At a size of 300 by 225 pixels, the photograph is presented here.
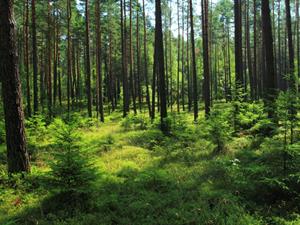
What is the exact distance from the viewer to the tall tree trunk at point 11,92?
297 inches

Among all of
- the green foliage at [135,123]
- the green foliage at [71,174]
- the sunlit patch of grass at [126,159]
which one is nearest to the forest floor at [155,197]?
the sunlit patch of grass at [126,159]

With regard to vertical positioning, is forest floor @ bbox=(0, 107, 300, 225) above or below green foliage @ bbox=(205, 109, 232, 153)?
below

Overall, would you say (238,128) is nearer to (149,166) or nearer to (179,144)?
(179,144)

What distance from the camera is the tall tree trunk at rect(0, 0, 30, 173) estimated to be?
754 cm

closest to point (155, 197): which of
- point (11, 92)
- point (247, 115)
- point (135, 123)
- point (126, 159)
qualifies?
point (126, 159)

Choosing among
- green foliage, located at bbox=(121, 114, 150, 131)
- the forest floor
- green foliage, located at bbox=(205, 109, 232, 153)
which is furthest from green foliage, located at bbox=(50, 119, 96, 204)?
green foliage, located at bbox=(121, 114, 150, 131)

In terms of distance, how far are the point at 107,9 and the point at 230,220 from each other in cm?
2934

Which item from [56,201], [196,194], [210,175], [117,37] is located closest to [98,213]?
[56,201]

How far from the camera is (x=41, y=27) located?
29141 millimetres

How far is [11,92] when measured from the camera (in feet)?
25.2

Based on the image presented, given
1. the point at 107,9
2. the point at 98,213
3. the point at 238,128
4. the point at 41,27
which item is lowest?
the point at 98,213

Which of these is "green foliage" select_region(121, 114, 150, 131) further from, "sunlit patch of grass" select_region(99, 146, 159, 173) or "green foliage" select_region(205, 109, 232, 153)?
"green foliage" select_region(205, 109, 232, 153)

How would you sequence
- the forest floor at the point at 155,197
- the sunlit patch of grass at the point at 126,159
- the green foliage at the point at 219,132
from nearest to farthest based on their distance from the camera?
the forest floor at the point at 155,197 → the sunlit patch of grass at the point at 126,159 → the green foliage at the point at 219,132

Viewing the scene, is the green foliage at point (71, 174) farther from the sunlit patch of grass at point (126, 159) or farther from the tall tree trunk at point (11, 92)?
the sunlit patch of grass at point (126, 159)
